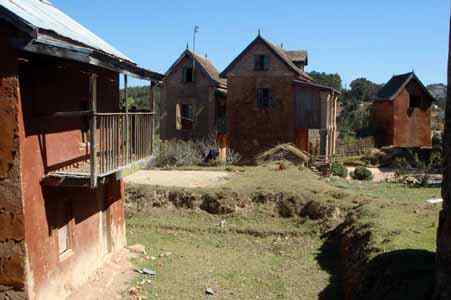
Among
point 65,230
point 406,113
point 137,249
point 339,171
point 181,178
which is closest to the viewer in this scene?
point 65,230

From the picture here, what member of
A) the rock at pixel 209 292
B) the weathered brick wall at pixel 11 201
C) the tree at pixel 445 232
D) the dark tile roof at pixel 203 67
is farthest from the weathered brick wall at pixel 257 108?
the weathered brick wall at pixel 11 201

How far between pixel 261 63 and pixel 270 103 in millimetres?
2824

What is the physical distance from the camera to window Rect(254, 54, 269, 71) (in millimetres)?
31141

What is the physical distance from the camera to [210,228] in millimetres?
18094

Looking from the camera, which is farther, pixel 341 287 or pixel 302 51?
pixel 302 51

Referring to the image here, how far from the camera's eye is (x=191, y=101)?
3419 cm

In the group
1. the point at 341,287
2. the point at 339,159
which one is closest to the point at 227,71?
the point at 339,159

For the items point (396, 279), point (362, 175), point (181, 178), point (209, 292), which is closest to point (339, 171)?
point (362, 175)

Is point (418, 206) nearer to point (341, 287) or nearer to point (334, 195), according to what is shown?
point (334, 195)

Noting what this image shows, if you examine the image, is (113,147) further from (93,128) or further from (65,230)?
(65,230)

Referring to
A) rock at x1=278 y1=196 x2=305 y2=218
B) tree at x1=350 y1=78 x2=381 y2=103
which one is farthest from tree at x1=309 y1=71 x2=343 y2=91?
rock at x1=278 y1=196 x2=305 y2=218

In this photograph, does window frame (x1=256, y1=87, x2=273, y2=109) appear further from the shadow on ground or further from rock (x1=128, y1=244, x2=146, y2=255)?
the shadow on ground

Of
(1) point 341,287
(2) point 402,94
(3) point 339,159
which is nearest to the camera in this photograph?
(1) point 341,287

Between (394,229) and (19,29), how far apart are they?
10970 millimetres
